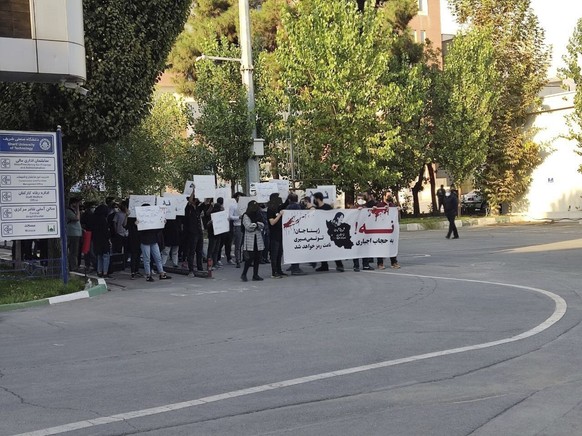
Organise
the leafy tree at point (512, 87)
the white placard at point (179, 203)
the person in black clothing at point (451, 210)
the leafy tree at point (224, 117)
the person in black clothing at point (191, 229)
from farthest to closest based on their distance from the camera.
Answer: the leafy tree at point (512, 87), the leafy tree at point (224, 117), the person in black clothing at point (451, 210), the white placard at point (179, 203), the person in black clothing at point (191, 229)

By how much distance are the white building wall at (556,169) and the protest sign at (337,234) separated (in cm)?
2511

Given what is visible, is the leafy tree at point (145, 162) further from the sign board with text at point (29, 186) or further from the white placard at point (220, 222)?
the sign board with text at point (29, 186)

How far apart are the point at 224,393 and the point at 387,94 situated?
32.1 metres

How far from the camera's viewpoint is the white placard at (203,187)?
848 inches

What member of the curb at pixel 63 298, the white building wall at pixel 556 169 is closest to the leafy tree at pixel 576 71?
the white building wall at pixel 556 169

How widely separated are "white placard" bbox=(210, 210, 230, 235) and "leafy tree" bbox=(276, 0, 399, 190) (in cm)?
1659

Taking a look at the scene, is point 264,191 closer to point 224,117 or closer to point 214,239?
point 214,239

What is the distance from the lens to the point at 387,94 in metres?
38.1

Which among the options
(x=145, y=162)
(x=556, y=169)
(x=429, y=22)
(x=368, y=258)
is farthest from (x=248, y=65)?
(x=429, y=22)

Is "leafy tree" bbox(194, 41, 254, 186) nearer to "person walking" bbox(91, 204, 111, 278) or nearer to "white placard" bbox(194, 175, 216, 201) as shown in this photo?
"white placard" bbox(194, 175, 216, 201)

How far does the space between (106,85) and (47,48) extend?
8.65ft

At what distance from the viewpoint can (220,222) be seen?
66.5 ft

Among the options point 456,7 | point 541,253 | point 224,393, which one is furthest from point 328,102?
point 224,393

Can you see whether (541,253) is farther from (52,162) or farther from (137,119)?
(52,162)
